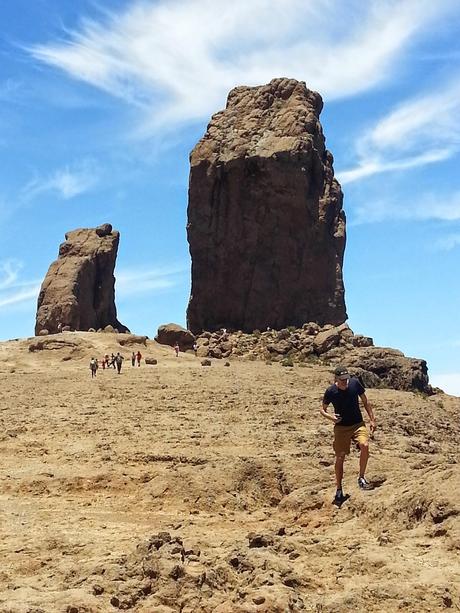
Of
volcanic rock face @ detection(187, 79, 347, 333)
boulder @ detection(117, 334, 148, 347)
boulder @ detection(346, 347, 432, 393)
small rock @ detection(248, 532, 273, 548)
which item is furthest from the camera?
volcanic rock face @ detection(187, 79, 347, 333)

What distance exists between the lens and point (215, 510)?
10148 mm

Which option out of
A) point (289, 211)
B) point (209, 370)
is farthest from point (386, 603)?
point (289, 211)

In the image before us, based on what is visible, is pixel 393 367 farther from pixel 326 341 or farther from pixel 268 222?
pixel 268 222

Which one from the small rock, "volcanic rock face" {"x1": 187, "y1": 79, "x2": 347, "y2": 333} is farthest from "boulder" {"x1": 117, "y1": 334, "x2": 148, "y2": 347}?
the small rock

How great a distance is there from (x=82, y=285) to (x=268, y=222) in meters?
13.3

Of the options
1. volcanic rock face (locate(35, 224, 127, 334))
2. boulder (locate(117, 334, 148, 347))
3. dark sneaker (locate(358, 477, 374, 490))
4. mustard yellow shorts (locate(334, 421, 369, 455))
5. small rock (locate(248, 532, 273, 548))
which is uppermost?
volcanic rock face (locate(35, 224, 127, 334))

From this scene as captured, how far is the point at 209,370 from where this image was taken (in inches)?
1197

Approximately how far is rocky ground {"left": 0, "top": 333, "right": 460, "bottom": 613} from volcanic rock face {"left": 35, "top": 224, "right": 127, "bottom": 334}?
2887cm

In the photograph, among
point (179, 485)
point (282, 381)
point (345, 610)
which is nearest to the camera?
point (345, 610)

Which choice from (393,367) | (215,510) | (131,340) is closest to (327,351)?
(393,367)

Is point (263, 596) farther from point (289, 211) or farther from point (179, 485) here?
point (289, 211)

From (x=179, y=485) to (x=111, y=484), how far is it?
4.12 feet

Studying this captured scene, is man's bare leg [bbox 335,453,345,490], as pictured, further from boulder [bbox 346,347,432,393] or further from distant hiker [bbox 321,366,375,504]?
boulder [bbox 346,347,432,393]

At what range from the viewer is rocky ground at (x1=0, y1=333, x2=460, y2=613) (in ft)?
19.9
